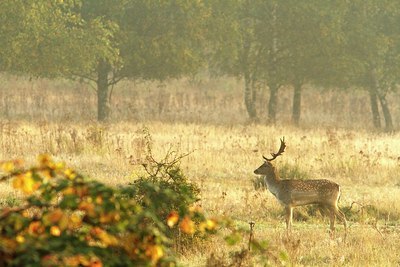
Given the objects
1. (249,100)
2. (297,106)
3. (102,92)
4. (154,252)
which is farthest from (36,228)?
(297,106)

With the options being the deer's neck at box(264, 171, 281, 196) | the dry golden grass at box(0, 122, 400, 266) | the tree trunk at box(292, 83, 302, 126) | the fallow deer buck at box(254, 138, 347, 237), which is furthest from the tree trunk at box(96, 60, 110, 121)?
the fallow deer buck at box(254, 138, 347, 237)

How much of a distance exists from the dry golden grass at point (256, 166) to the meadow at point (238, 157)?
3 cm

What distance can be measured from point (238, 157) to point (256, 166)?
40.2 inches

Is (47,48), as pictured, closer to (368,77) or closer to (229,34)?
(229,34)

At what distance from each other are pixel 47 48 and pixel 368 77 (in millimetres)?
14233

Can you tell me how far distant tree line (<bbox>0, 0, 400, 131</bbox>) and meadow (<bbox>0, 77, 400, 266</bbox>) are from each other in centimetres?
197

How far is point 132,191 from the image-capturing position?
4.95 meters

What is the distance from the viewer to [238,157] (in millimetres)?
23453

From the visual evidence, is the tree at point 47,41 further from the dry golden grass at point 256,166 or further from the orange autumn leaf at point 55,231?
the orange autumn leaf at point 55,231

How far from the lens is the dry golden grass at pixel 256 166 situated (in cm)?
1212

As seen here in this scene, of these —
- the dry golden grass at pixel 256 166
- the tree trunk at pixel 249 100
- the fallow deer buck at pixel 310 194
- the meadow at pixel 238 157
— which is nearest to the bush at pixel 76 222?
the meadow at pixel 238 157

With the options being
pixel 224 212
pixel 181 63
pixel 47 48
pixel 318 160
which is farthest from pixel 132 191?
pixel 181 63

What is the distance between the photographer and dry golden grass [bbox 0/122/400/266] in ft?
39.8

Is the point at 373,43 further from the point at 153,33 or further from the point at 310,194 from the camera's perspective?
the point at 310,194
